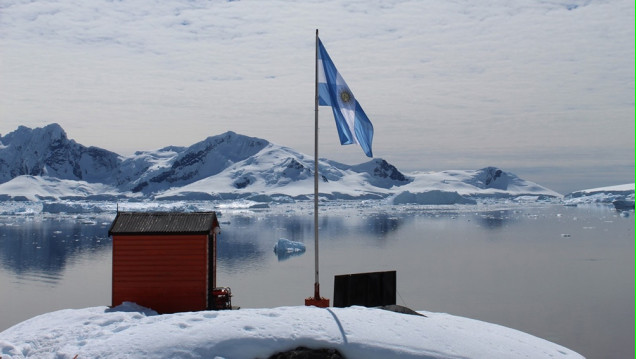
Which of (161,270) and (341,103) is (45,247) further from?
(341,103)

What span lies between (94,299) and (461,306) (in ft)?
55.9

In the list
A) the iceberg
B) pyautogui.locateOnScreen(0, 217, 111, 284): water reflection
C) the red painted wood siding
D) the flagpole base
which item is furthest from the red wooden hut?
the iceberg

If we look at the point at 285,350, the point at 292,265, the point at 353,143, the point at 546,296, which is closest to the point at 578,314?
the point at 546,296

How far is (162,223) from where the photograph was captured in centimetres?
1727

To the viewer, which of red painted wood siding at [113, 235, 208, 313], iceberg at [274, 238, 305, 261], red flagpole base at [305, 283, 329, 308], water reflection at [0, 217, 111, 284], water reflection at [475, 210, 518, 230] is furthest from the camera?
water reflection at [475, 210, 518, 230]

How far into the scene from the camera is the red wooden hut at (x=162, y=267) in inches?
663

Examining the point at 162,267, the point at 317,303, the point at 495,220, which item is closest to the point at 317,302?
the point at 317,303

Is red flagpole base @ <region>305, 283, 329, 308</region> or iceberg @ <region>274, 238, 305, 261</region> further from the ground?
red flagpole base @ <region>305, 283, 329, 308</region>

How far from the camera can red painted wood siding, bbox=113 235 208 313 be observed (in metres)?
16.8

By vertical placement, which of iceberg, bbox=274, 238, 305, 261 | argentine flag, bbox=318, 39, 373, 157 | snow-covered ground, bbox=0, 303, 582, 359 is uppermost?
argentine flag, bbox=318, 39, 373, 157

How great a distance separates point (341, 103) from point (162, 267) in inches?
263

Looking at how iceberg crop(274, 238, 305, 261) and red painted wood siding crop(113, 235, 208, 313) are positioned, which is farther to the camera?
iceberg crop(274, 238, 305, 261)

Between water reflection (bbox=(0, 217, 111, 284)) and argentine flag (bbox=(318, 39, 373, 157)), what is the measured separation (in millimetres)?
24897

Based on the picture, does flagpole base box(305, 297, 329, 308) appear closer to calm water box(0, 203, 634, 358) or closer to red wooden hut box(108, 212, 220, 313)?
red wooden hut box(108, 212, 220, 313)
